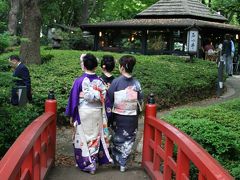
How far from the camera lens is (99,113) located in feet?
20.5

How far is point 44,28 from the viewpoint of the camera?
48.2 metres

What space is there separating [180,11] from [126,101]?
2023cm

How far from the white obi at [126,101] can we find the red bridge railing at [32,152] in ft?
3.02

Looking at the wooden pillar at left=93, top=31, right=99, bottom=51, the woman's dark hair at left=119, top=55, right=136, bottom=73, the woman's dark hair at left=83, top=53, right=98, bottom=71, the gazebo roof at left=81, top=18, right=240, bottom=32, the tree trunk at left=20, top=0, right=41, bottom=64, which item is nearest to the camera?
the woman's dark hair at left=83, top=53, right=98, bottom=71

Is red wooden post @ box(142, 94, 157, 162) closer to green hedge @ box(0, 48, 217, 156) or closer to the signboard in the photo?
green hedge @ box(0, 48, 217, 156)

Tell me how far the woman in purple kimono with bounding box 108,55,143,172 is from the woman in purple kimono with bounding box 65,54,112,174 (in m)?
0.20

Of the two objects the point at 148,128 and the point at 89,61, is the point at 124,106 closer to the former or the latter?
the point at 148,128

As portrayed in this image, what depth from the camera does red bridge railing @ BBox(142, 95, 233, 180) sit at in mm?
3502

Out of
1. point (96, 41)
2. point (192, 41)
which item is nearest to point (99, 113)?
point (192, 41)

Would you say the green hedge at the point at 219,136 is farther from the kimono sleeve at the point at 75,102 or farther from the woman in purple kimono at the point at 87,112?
the kimono sleeve at the point at 75,102

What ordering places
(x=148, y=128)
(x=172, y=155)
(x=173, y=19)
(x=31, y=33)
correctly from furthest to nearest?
(x=173, y=19)
(x=31, y=33)
(x=148, y=128)
(x=172, y=155)

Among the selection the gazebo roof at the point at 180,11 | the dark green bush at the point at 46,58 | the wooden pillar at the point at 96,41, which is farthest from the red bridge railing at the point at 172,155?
the wooden pillar at the point at 96,41

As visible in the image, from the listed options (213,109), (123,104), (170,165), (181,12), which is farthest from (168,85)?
(181,12)

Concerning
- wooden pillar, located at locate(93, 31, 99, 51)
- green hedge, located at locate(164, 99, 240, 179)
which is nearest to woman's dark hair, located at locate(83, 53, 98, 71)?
green hedge, located at locate(164, 99, 240, 179)
